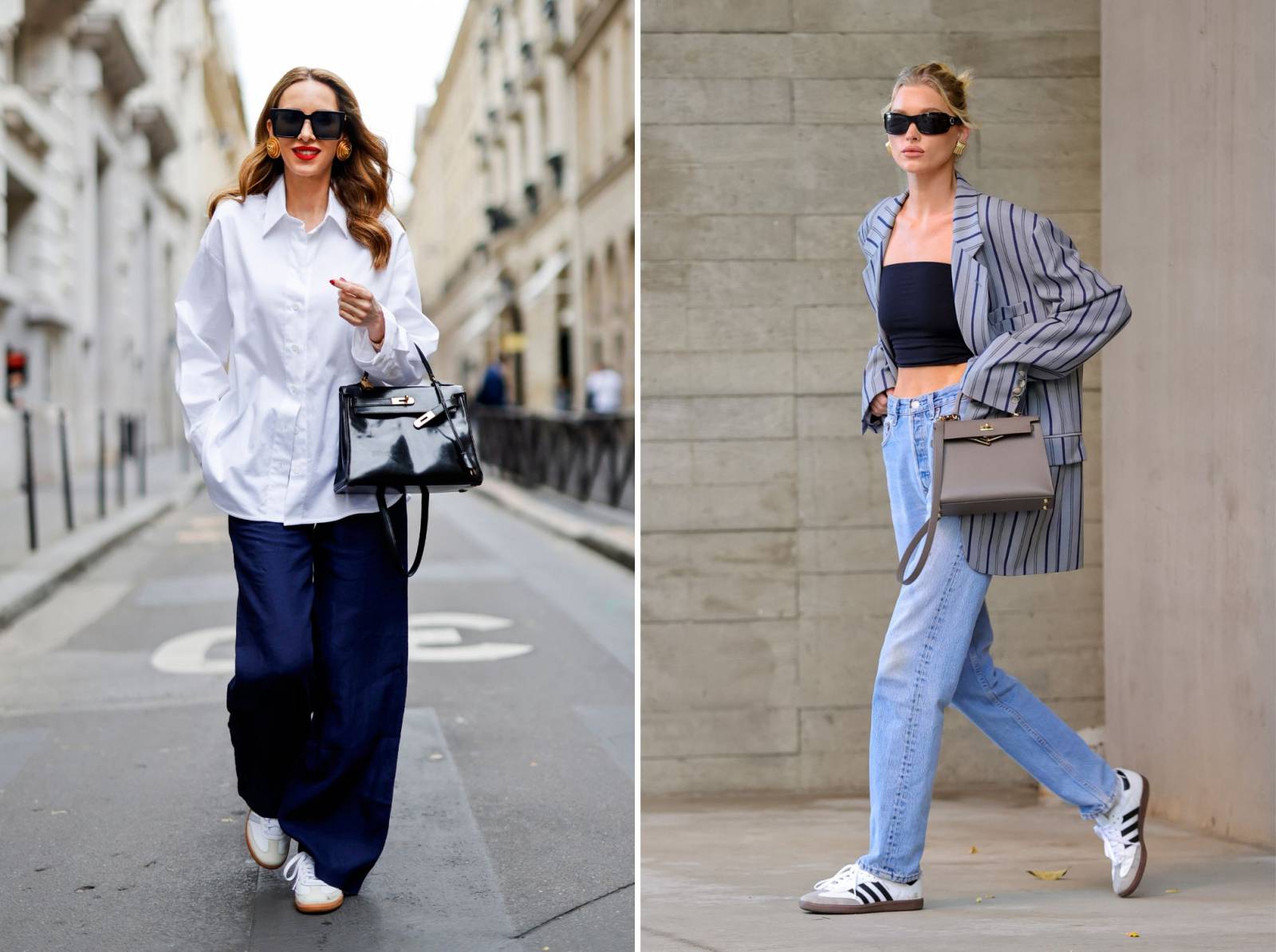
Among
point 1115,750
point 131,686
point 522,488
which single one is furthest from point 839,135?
point 522,488

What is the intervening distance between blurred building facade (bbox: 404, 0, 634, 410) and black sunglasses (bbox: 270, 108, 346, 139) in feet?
76.2

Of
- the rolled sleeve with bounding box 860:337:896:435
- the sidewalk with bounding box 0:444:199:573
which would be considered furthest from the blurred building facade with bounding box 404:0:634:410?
the rolled sleeve with bounding box 860:337:896:435

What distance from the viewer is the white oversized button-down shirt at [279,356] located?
11.6 ft

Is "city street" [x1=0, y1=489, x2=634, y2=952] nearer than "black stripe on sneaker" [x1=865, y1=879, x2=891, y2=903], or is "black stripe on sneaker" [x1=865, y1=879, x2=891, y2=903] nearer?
"city street" [x1=0, y1=489, x2=634, y2=952]

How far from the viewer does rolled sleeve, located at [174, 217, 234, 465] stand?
358 cm

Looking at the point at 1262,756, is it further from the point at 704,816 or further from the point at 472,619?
the point at 472,619

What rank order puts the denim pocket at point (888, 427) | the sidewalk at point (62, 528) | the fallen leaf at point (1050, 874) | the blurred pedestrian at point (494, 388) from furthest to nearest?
the blurred pedestrian at point (494, 388) → the sidewalk at point (62, 528) → the fallen leaf at point (1050, 874) → the denim pocket at point (888, 427)

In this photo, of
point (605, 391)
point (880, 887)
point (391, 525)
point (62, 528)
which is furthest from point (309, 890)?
point (605, 391)

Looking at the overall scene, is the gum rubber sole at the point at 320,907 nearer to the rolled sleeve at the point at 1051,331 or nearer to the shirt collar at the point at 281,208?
the shirt collar at the point at 281,208

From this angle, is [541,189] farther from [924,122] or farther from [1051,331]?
[1051,331]

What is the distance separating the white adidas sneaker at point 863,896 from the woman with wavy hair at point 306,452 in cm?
103

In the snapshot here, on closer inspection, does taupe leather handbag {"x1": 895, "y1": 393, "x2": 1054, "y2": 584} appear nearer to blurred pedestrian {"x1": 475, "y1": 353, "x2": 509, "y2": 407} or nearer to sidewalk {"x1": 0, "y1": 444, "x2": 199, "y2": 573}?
sidewalk {"x1": 0, "y1": 444, "x2": 199, "y2": 573}

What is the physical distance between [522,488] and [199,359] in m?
19.0

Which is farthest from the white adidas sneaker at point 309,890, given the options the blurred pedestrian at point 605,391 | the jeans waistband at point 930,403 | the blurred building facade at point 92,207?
the blurred pedestrian at point 605,391
